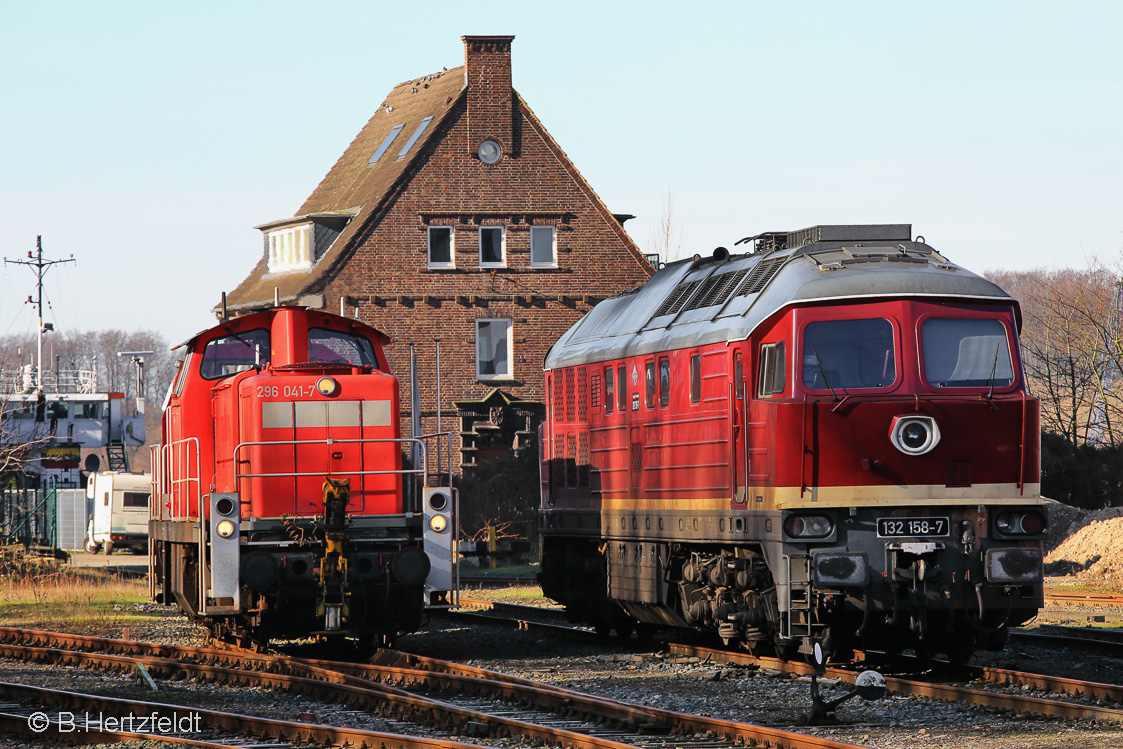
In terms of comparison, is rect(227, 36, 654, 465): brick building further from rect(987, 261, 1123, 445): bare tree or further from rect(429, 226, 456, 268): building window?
rect(987, 261, 1123, 445): bare tree

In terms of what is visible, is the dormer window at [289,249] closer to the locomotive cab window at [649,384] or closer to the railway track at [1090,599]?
the railway track at [1090,599]

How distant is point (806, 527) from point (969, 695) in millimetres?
1916

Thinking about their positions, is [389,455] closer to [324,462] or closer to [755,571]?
[324,462]

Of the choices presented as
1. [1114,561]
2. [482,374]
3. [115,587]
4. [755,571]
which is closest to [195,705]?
[755,571]

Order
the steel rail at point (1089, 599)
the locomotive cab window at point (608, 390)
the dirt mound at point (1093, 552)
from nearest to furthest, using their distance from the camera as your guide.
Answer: the locomotive cab window at point (608, 390) → the steel rail at point (1089, 599) → the dirt mound at point (1093, 552)

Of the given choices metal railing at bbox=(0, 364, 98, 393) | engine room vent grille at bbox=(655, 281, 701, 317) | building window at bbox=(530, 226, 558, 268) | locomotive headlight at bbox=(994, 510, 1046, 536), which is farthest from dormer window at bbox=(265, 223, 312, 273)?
locomotive headlight at bbox=(994, 510, 1046, 536)

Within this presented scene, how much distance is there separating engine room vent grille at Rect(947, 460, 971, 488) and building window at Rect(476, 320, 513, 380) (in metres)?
30.4

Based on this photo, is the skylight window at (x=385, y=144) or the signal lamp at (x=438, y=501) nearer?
the signal lamp at (x=438, y=501)

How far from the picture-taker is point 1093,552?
26891mm

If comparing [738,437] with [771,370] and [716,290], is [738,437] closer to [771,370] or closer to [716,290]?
[771,370]

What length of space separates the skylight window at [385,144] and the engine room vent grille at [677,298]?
3186 centimetres

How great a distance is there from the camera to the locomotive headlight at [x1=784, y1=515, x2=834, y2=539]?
40.2 feet

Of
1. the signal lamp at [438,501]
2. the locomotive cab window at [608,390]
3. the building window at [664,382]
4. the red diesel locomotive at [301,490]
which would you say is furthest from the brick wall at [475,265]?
the signal lamp at [438,501]

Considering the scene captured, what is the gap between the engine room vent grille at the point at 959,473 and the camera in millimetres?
12359
